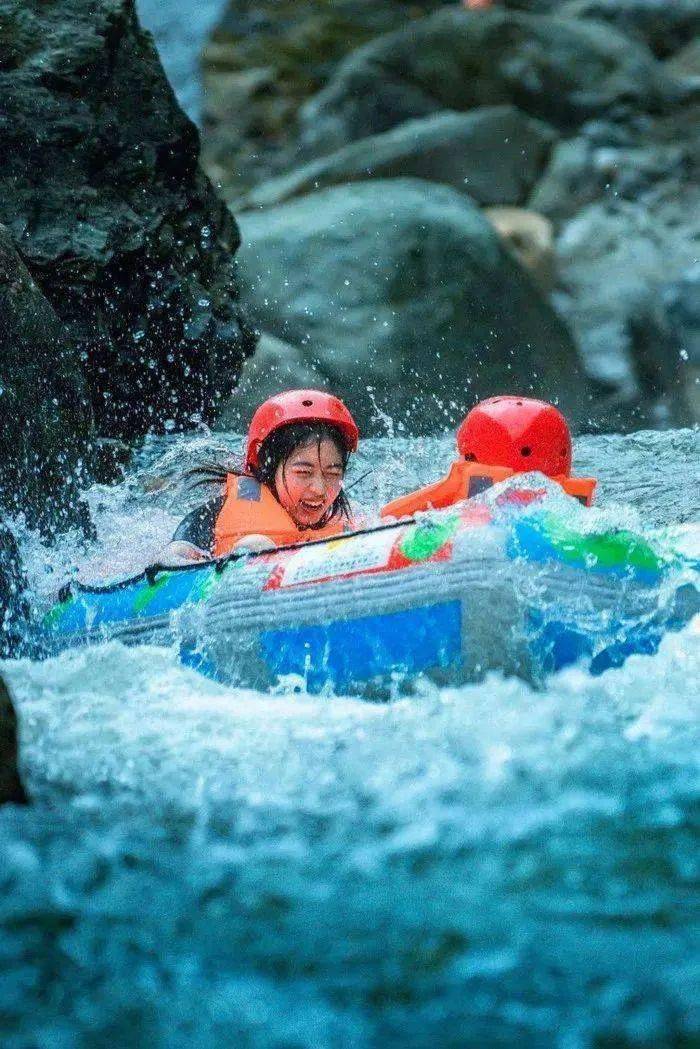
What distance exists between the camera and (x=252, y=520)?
16.7 ft

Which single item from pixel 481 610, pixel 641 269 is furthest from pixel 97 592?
pixel 641 269

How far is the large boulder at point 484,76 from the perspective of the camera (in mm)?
15078

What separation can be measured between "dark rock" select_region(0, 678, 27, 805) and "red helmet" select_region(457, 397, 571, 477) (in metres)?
1.91

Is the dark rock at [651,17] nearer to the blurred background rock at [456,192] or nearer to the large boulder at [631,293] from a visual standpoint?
the blurred background rock at [456,192]

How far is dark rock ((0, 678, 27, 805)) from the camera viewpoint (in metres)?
3.33

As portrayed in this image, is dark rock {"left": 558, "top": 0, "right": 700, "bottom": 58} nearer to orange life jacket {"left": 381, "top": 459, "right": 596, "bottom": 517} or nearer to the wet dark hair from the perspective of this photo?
the wet dark hair

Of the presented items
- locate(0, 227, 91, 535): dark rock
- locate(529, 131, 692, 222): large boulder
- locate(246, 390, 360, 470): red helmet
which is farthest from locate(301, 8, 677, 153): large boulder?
locate(246, 390, 360, 470): red helmet

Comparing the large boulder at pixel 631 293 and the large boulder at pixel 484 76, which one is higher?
the large boulder at pixel 484 76

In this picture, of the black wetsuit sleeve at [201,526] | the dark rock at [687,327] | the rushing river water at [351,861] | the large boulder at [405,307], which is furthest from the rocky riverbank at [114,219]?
the dark rock at [687,327]

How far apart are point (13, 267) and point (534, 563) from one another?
8.62ft

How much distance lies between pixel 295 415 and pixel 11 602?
1.23 meters

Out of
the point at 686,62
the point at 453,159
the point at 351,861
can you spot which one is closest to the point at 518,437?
the point at 351,861

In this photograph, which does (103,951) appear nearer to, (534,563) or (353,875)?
(353,875)

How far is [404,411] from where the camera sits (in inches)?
339
